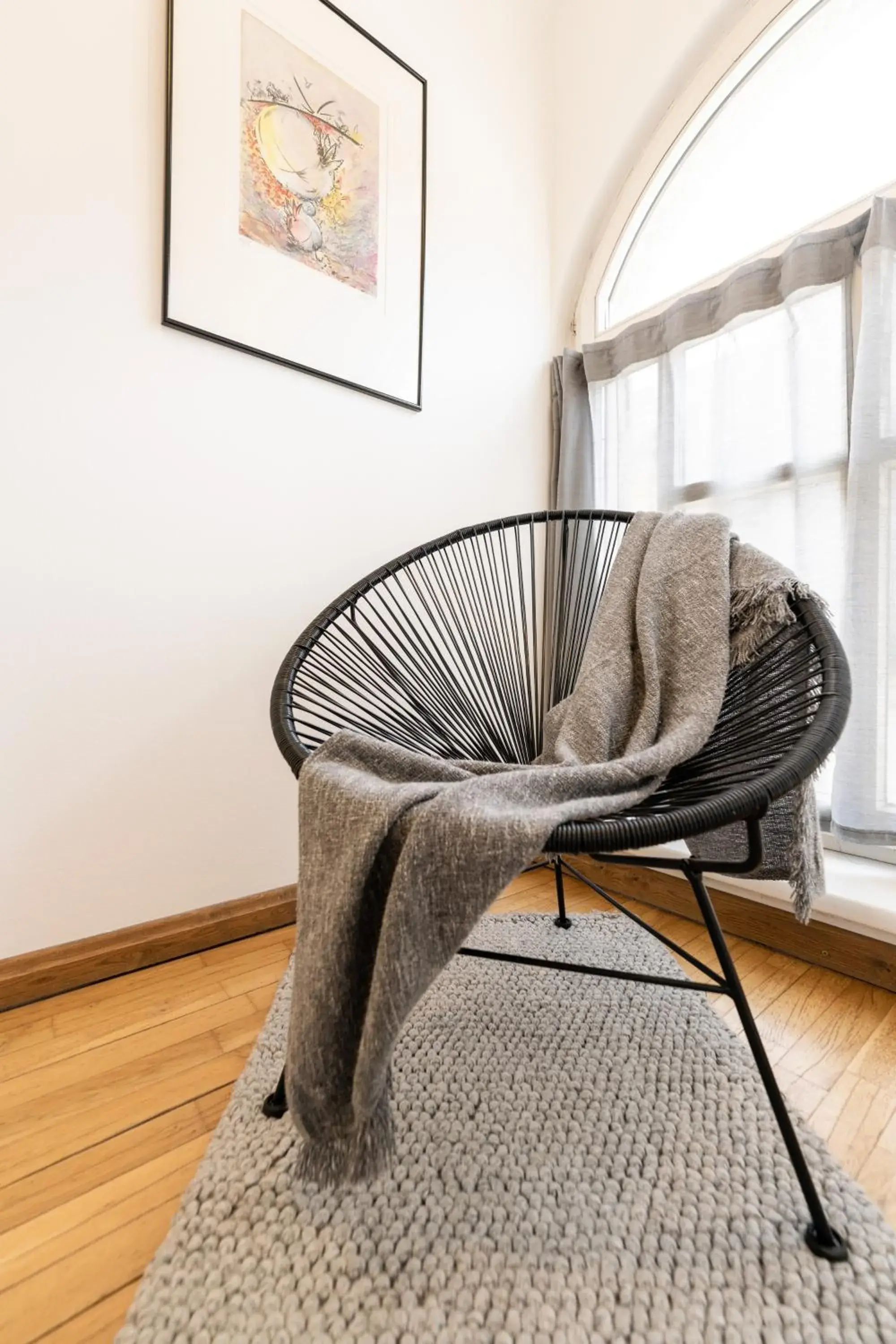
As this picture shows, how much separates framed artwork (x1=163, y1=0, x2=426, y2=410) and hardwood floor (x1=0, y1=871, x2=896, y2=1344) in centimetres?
116

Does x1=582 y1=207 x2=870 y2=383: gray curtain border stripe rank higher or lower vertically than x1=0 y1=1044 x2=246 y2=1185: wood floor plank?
higher

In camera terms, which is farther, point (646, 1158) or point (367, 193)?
point (367, 193)

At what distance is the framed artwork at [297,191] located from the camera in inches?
43.5

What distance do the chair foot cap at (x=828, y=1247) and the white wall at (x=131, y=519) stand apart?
0.97 metres

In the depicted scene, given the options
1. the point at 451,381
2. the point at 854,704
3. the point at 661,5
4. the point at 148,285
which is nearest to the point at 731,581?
the point at 854,704

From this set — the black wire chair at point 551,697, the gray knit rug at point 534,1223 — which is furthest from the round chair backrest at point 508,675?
the gray knit rug at point 534,1223

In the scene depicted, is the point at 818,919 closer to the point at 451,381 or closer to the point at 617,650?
the point at 617,650

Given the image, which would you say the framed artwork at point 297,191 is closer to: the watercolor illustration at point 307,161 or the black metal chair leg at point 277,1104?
the watercolor illustration at point 307,161

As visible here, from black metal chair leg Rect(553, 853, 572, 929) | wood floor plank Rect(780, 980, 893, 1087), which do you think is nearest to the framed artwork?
black metal chair leg Rect(553, 853, 572, 929)

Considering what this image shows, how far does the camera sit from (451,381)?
1543 millimetres

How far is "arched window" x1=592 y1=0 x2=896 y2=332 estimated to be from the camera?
4.20 feet

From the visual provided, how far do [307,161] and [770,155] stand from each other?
1.07 metres

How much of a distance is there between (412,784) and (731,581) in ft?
1.85

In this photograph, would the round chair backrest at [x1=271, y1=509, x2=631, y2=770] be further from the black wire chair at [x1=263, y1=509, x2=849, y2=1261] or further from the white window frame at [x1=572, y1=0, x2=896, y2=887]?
the white window frame at [x1=572, y1=0, x2=896, y2=887]
